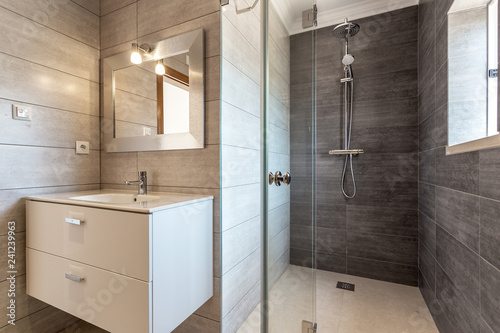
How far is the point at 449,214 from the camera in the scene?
1.30 m

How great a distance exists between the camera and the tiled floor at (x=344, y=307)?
88 centimetres

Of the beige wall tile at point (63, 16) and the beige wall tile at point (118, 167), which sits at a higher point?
the beige wall tile at point (63, 16)

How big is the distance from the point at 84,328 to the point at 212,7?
2.17 meters

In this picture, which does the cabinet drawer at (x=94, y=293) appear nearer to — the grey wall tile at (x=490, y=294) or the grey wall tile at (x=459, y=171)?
the grey wall tile at (x=490, y=294)

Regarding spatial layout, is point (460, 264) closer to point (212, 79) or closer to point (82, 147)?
point (212, 79)

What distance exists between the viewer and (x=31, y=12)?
54.8 inches

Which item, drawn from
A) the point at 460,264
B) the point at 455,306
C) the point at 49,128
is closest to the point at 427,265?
the point at 455,306

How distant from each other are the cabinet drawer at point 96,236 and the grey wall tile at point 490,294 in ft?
4.29


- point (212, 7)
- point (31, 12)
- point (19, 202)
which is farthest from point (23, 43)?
point (212, 7)

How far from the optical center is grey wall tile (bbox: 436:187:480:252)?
1028 millimetres

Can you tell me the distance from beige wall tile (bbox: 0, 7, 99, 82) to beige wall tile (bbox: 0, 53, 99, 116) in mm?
44

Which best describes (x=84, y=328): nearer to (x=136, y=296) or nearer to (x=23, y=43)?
(x=136, y=296)

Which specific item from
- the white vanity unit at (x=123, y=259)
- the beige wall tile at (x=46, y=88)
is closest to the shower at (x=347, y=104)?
the white vanity unit at (x=123, y=259)

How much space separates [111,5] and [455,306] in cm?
285
